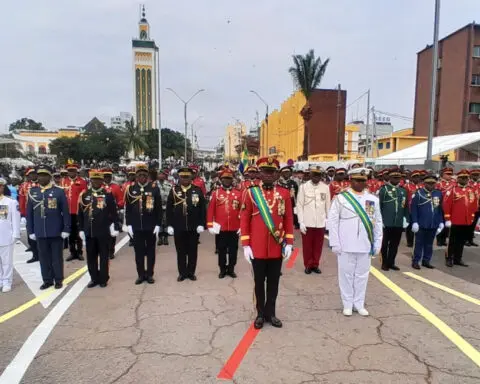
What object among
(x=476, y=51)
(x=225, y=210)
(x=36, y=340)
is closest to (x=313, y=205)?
(x=225, y=210)

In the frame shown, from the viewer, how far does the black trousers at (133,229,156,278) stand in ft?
20.9

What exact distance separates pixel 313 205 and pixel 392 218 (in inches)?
59.6

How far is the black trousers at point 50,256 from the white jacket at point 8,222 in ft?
1.52

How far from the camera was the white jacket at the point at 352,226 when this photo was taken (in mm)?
4859

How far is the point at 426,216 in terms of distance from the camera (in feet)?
23.3

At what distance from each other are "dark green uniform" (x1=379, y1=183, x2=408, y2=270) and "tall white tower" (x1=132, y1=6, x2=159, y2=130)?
101610 mm

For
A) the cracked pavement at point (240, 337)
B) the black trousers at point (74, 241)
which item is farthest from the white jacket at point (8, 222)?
the black trousers at point (74, 241)

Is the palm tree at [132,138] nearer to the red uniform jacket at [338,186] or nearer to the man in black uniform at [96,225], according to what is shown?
the red uniform jacket at [338,186]

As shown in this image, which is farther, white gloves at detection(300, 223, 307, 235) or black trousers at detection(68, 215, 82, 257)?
black trousers at detection(68, 215, 82, 257)

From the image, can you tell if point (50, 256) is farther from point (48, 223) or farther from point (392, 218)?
point (392, 218)

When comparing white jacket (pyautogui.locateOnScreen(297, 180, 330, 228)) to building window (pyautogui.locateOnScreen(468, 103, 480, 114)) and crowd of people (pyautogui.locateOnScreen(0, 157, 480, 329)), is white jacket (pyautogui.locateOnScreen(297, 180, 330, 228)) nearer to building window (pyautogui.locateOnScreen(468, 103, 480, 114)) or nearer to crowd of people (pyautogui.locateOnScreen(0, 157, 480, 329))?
crowd of people (pyautogui.locateOnScreen(0, 157, 480, 329))

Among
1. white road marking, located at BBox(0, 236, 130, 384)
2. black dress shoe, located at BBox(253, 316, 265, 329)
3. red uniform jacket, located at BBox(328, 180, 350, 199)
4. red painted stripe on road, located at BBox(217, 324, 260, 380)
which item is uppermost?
red uniform jacket, located at BBox(328, 180, 350, 199)

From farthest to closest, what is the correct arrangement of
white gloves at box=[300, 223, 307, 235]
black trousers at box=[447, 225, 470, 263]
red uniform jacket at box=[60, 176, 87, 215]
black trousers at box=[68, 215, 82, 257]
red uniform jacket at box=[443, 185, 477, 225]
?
red uniform jacket at box=[60, 176, 87, 215], black trousers at box=[68, 215, 82, 257], black trousers at box=[447, 225, 470, 263], red uniform jacket at box=[443, 185, 477, 225], white gloves at box=[300, 223, 307, 235]

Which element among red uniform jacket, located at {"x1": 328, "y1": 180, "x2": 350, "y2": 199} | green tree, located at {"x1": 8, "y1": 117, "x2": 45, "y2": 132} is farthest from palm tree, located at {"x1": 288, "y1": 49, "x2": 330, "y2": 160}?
green tree, located at {"x1": 8, "y1": 117, "x2": 45, "y2": 132}
